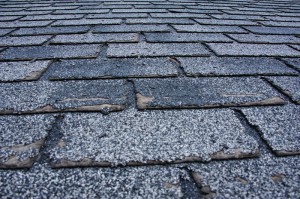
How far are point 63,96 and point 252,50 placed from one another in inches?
39.9

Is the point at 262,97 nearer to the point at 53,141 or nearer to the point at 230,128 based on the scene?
the point at 230,128

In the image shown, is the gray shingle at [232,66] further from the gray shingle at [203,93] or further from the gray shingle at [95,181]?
the gray shingle at [95,181]

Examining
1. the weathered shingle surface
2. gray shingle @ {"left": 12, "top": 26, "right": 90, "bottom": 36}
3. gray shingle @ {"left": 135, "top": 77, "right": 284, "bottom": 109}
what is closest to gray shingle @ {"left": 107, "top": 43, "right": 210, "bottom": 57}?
the weathered shingle surface

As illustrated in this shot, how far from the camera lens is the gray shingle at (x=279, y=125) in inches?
21.7

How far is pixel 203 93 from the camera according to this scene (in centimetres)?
77

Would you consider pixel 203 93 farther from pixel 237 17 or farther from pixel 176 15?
pixel 237 17

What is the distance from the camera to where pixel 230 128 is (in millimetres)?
605

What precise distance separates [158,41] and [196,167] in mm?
917

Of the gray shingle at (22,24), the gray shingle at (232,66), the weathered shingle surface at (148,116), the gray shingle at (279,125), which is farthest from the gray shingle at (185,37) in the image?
the gray shingle at (22,24)

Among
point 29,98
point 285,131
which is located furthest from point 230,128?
point 29,98

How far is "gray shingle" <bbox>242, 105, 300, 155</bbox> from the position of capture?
1.81 feet

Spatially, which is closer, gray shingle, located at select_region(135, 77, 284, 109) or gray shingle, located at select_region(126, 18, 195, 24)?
gray shingle, located at select_region(135, 77, 284, 109)

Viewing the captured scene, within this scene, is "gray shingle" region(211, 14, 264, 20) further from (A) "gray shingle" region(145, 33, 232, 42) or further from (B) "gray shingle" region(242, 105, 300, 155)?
(B) "gray shingle" region(242, 105, 300, 155)

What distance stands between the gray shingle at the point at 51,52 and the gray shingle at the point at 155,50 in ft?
0.35
